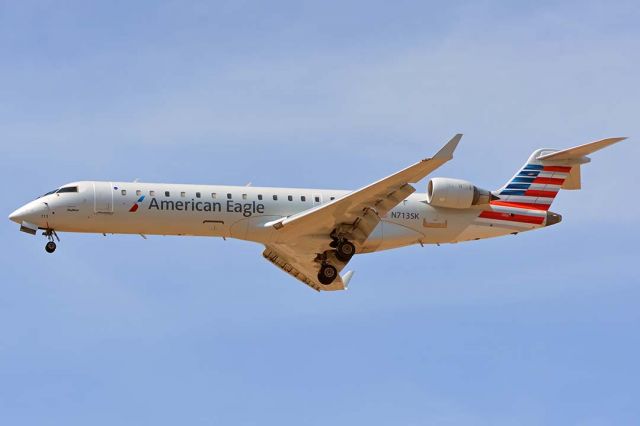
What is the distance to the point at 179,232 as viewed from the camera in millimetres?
33500

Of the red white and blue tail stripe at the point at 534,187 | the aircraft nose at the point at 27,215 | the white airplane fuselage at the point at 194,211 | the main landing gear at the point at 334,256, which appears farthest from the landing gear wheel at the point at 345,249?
the aircraft nose at the point at 27,215

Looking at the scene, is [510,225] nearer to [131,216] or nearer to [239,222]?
[239,222]

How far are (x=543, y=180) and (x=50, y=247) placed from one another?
47.0 ft

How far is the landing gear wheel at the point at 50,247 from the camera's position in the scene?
1307 inches

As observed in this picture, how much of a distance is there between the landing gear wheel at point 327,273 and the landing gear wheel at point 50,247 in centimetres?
735

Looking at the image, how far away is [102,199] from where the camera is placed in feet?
108

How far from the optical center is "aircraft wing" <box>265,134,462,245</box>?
3194 cm

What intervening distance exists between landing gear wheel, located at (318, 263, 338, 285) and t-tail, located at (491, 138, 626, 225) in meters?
5.30

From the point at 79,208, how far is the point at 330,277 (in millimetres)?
7229

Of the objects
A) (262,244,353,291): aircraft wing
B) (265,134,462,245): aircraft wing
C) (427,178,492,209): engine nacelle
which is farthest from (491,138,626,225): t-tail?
(262,244,353,291): aircraft wing

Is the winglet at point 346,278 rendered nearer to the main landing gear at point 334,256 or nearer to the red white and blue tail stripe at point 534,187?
the main landing gear at point 334,256

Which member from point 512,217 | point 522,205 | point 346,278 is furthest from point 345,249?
point 522,205

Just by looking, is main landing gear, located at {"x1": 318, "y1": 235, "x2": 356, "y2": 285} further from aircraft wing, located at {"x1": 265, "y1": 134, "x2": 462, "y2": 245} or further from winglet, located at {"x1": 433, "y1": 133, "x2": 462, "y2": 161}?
winglet, located at {"x1": 433, "y1": 133, "x2": 462, "y2": 161}

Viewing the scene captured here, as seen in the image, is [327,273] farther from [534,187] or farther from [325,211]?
[534,187]
